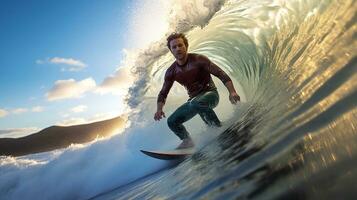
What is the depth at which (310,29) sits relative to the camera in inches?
267

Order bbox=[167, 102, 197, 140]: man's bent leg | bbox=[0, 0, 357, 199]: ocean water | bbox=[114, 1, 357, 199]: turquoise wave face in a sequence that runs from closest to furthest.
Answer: bbox=[114, 1, 357, 199]: turquoise wave face, bbox=[0, 0, 357, 199]: ocean water, bbox=[167, 102, 197, 140]: man's bent leg

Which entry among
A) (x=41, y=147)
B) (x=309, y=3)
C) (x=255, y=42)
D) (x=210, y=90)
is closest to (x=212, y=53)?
(x=255, y=42)

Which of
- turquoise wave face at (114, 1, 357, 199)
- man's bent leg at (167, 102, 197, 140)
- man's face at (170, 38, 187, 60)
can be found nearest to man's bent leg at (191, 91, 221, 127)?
man's bent leg at (167, 102, 197, 140)

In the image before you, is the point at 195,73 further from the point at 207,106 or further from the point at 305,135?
the point at 305,135

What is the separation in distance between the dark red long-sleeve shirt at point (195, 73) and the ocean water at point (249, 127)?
0.74 m

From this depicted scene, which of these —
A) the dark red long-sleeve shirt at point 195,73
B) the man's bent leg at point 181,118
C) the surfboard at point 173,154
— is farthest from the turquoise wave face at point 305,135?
the dark red long-sleeve shirt at point 195,73

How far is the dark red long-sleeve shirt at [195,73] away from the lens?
667 centimetres

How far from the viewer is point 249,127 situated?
16.4 feet

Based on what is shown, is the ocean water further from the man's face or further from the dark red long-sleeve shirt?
the man's face

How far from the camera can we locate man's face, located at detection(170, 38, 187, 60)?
6496 mm

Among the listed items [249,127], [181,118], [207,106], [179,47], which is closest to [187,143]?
[181,118]

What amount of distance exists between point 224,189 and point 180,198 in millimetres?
671

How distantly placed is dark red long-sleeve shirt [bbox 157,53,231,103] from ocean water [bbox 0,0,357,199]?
2.42 ft

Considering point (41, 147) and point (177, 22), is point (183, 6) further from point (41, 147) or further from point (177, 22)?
point (41, 147)
